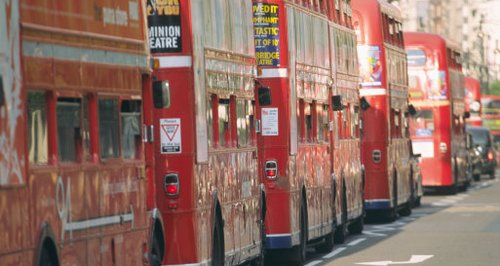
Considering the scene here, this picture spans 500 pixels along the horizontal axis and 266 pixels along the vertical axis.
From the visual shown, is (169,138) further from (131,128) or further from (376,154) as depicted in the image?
(376,154)

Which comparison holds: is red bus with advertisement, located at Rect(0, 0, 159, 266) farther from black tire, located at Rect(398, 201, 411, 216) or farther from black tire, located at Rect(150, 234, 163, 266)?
black tire, located at Rect(398, 201, 411, 216)

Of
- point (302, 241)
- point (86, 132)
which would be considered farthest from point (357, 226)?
point (86, 132)

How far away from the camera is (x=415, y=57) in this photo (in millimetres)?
48656

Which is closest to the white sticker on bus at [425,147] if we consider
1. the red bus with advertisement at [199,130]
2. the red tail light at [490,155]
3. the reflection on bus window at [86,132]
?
the red tail light at [490,155]

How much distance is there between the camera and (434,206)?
4344 centimetres

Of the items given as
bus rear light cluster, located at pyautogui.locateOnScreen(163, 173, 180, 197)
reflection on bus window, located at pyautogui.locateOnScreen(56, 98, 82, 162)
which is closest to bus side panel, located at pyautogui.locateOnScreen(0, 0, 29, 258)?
reflection on bus window, located at pyautogui.locateOnScreen(56, 98, 82, 162)

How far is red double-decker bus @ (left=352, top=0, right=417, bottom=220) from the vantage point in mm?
34812

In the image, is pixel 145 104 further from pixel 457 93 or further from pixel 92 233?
pixel 457 93

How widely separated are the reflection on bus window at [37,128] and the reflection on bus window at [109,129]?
1593mm

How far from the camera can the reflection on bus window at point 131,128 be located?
14.7 m

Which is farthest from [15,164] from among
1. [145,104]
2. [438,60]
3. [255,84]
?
[438,60]

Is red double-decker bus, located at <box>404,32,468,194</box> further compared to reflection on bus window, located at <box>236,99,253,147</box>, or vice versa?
red double-decker bus, located at <box>404,32,468,194</box>

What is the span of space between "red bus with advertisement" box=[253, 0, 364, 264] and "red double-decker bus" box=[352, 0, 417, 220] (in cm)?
419

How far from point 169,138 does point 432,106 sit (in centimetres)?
3283
